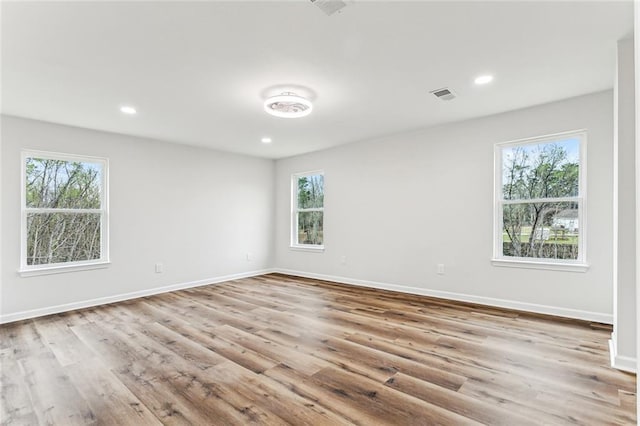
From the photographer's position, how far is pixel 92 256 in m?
4.54

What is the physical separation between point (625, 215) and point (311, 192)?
480cm

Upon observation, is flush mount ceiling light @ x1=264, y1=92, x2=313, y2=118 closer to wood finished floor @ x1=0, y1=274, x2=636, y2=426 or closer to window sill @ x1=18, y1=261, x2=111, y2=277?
wood finished floor @ x1=0, y1=274, x2=636, y2=426

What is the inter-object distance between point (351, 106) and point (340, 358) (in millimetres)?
2743

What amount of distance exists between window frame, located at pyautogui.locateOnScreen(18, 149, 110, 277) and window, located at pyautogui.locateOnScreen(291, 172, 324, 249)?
332 cm

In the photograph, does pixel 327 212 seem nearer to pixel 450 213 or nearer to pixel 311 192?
pixel 311 192

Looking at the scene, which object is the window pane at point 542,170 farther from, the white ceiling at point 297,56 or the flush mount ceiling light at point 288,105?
the flush mount ceiling light at point 288,105

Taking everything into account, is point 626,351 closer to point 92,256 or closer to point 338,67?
point 338,67

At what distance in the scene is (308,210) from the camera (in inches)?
254

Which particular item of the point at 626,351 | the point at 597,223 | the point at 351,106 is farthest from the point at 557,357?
the point at 351,106

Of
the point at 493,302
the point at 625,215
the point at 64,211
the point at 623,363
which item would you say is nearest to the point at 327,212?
the point at 493,302

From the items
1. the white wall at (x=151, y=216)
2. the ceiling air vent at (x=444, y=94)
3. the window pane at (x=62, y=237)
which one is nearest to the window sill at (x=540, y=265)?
the ceiling air vent at (x=444, y=94)

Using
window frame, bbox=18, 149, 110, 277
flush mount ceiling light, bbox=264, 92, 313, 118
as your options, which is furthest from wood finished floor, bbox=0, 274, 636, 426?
flush mount ceiling light, bbox=264, 92, 313, 118

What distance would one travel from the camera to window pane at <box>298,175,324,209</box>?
6266 millimetres

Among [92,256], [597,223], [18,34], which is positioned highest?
[18,34]
